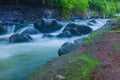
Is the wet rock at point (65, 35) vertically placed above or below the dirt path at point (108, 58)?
below

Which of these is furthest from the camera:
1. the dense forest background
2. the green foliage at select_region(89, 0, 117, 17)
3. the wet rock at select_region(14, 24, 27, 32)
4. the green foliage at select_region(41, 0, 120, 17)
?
the green foliage at select_region(89, 0, 117, 17)

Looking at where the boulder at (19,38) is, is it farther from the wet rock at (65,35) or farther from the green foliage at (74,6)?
the green foliage at (74,6)

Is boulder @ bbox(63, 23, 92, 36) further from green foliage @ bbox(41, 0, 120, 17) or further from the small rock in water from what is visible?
the small rock in water

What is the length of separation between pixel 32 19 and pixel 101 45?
32.7 ft

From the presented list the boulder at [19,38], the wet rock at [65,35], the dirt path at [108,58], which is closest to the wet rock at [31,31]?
the wet rock at [65,35]

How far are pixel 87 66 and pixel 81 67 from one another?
133mm

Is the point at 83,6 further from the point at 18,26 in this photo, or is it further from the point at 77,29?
the point at 18,26

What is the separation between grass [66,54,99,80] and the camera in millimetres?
4945

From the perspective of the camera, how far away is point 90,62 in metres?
5.57

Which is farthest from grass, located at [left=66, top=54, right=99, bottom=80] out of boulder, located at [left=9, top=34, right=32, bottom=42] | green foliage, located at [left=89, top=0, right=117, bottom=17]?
green foliage, located at [left=89, top=0, right=117, bottom=17]

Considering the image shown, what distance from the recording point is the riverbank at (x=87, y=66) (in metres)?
4.95

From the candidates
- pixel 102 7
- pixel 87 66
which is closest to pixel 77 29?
pixel 87 66

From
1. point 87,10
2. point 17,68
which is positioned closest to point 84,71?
point 17,68

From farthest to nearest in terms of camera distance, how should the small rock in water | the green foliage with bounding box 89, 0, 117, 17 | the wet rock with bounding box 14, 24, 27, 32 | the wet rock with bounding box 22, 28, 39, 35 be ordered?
the green foliage with bounding box 89, 0, 117, 17 → the wet rock with bounding box 14, 24, 27, 32 → the wet rock with bounding box 22, 28, 39, 35 → the small rock in water
